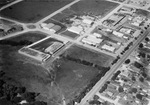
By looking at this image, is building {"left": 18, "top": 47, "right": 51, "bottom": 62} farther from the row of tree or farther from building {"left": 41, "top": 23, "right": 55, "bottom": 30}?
building {"left": 41, "top": 23, "right": 55, "bottom": 30}

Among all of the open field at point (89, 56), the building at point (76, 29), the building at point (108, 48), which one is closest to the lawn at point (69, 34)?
the building at point (76, 29)

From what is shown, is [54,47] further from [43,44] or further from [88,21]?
[88,21]

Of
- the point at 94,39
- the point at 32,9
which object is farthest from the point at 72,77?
the point at 32,9

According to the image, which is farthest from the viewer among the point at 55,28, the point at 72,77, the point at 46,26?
the point at 46,26

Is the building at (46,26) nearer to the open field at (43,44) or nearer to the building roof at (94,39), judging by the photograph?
the open field at (43,44)

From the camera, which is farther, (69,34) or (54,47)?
(69,34)

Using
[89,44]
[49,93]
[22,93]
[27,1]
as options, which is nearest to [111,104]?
[49,93]
